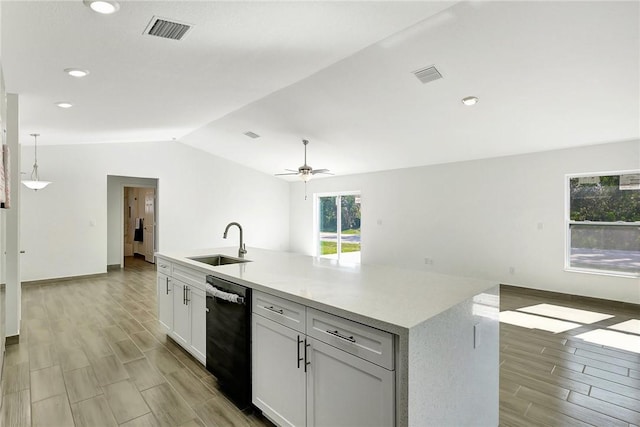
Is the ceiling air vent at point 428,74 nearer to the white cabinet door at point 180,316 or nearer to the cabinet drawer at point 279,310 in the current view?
the cabinet drawer at point 279,310

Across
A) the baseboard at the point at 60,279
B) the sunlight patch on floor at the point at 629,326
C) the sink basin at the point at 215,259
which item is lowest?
the sunlight patch on floor at the point at 629,326

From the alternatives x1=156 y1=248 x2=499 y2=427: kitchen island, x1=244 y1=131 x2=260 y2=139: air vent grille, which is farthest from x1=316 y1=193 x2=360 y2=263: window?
x1=156 y1=248 x2=499 y2=427: kitchen island

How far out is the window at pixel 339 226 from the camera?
8.72 m

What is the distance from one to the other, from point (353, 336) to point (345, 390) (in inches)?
10.3

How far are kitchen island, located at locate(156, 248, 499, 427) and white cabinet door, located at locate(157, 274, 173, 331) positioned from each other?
42.8 inches

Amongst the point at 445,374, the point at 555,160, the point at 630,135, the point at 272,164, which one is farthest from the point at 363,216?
the point at 445,374

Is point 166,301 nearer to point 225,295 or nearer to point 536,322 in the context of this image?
point 225,295

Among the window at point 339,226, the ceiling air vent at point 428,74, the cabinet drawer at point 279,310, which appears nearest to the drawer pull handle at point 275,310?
the cabinet drawer at point 279,310

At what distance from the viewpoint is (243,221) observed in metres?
9.35

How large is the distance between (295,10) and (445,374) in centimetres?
233

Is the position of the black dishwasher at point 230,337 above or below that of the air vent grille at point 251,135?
below

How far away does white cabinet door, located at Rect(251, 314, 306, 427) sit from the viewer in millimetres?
1788

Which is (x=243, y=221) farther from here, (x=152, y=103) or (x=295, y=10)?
(x=295, y=10)

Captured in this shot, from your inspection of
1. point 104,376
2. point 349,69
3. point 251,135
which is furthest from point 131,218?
point 349,69
